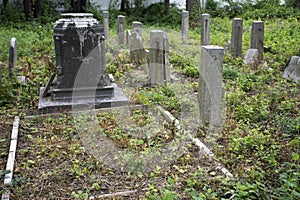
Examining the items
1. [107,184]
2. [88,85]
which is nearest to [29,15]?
[88,85]

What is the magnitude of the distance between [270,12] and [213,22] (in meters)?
3.64

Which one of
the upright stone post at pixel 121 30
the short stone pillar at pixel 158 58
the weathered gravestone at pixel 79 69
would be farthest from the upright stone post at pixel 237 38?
the weathered gravestone at pixel 79 69

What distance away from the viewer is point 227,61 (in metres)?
8.63

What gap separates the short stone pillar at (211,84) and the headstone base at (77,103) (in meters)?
1.48

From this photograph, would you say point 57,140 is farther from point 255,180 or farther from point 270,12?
point 270,12

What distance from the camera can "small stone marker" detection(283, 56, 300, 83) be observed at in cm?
710

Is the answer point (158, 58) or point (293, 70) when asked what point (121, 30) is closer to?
point (158, 58)

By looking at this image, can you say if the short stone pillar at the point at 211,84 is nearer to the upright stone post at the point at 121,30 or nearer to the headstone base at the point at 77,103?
the headstone base at the point at 77,103

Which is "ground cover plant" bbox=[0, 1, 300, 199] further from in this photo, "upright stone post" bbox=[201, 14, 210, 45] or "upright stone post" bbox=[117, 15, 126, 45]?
"upright stone post" bbox=[117, 15, 126, 45]

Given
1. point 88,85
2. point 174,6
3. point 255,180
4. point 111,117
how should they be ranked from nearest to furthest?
1. point 255,180
2. point 111,117
3. point 88,85
4. point 174,6

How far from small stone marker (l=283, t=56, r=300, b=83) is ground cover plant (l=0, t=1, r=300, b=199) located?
0.55 feet

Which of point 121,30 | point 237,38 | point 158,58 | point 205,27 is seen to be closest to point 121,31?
point 121,30

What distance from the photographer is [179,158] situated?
411cm

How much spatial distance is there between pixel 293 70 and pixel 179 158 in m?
4.29
